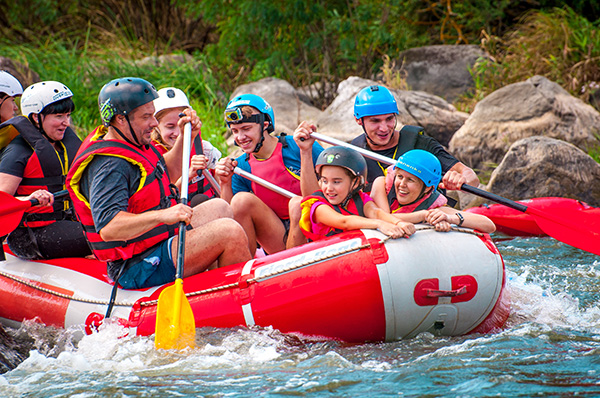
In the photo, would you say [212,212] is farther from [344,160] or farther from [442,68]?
[442,68]

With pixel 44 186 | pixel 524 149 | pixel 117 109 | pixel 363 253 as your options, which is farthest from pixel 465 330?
pixel 524 149

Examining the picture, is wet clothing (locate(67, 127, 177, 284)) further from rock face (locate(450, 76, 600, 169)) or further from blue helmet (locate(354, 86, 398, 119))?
rock face (locate(450, 76, 600, 169))

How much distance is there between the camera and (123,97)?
12.8 ft

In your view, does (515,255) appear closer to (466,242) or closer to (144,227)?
(466,242)

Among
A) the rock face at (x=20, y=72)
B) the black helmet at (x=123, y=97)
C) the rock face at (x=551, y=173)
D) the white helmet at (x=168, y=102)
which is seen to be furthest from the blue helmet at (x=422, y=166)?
the rock face at (x=20, y=72)

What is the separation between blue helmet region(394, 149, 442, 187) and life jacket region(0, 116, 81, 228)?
2.38m

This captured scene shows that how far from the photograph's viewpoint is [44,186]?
4.71m

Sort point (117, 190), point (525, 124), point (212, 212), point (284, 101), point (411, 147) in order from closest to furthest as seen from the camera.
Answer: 1. point (117, 190)
2. point (212, 212)
3. point (411, 147)
4. point (525, 124)
5. point (284, 101)

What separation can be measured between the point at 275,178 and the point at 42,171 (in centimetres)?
165

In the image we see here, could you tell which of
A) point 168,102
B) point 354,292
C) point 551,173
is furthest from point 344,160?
point 551,173

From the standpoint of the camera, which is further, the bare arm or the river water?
the bare arm

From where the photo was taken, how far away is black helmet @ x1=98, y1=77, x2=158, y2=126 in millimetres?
3887

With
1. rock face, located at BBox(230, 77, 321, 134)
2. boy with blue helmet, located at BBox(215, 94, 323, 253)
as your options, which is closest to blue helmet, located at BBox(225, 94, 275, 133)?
boy with blue helmet, located at BBox(215, 94, 323, 253)

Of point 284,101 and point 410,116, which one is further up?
point 284,101
